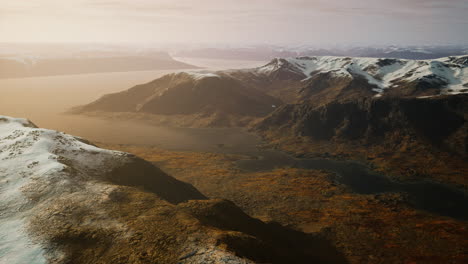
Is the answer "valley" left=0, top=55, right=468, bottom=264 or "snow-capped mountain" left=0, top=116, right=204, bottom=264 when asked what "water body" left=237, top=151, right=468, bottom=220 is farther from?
"snow-capped mountain" left=0, top=116, right=204, bottom=264

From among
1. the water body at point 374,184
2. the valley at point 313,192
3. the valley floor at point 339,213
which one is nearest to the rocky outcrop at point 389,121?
the valley at point 313,192

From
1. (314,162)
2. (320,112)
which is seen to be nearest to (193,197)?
(314,162)

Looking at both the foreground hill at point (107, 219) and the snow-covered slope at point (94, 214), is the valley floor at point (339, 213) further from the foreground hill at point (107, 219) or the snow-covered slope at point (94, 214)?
the snow-covered slope at point (94, 214)

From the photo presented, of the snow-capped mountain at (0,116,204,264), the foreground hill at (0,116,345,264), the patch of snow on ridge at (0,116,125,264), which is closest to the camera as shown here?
the foreground hill at (0,116,345,264)

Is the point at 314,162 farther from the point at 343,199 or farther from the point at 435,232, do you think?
the point at 435,232

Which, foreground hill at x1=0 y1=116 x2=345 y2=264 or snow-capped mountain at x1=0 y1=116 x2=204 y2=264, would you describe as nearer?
foreground hill at x1=0 y1=116 x2=345 y2=264

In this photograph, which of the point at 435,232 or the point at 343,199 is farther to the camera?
the point at 343,199

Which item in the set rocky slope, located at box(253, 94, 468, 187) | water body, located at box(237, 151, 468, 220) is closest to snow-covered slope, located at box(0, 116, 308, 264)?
water body, located at box(237, 151, 468, 220)
